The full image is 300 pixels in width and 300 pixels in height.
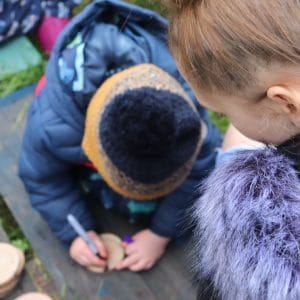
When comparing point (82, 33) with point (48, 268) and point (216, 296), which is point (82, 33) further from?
point (216, 296)

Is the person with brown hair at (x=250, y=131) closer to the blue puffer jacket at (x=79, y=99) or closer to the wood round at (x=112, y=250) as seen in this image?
the blue puffer jacket at (x=79, y=99)

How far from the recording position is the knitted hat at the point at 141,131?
1106mm

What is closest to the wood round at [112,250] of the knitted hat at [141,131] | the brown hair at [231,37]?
the knitted hat at [141,131]

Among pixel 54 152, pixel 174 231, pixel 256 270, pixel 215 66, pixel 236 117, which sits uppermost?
pixel 215 66

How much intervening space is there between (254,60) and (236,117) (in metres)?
0.14

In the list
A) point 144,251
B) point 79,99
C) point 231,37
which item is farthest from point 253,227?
point 144,251

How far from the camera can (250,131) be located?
81 cm

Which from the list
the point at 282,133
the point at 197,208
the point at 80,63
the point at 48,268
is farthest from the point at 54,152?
the point at 282,133

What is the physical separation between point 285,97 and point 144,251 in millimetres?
906

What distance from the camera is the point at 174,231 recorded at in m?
1.52

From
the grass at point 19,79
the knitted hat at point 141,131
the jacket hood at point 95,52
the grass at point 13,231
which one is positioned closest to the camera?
the knitted hat at point 141,131

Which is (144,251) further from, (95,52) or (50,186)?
(95,52)

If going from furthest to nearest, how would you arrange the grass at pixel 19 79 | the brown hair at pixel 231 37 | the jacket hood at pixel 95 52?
the grass at pixel 19 79
the jacket hood at pixel 95 52
the brown hair at pixel 231 37

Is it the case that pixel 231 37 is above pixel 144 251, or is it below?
above
